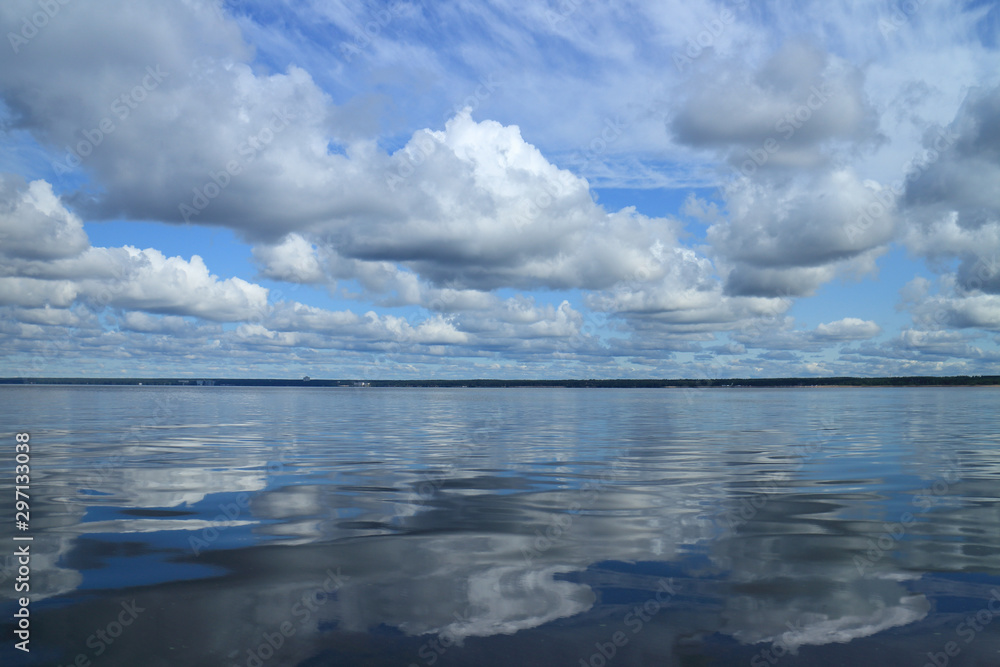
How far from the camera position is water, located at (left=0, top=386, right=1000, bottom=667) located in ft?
29.0

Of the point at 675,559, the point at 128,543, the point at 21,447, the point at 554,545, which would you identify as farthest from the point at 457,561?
the point at 21,447

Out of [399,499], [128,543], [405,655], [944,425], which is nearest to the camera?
[405,655]

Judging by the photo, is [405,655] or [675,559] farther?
[675,559]

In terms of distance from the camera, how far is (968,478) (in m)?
23.4

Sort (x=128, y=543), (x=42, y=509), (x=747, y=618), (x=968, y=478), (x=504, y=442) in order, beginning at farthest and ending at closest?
1. (x=504, y=442)
2. (x=968, y=478)
3. (x=42, y=509)
4. (x=128, y=543)
5. (x=747, y=618)

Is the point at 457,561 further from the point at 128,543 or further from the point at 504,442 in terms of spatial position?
the point at 504,442

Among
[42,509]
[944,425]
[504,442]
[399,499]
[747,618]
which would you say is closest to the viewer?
[747,618]

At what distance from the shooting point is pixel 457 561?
12.8 meters

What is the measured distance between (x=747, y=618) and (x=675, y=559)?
3193 millimetres

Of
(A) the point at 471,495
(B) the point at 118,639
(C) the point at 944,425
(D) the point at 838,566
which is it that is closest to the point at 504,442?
(A) the point at 471,495

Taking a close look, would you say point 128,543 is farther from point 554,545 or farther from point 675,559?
point 675,559

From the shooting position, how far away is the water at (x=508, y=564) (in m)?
8.85

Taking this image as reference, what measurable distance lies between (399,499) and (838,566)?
11496 millimetres

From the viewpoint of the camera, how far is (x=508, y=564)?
12.7m
